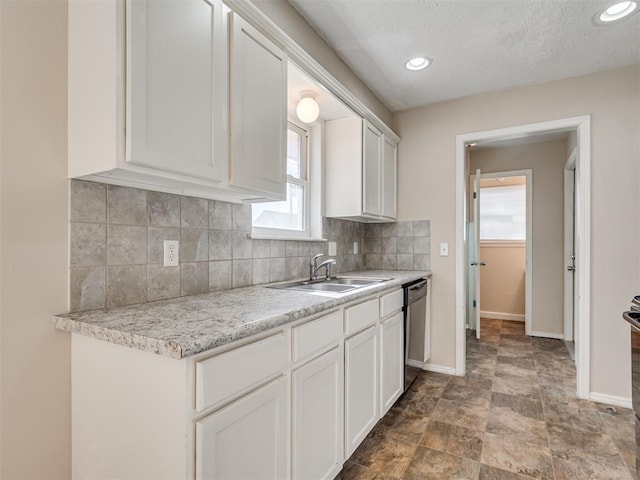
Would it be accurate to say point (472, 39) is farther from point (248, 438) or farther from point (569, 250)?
point (569, 250)

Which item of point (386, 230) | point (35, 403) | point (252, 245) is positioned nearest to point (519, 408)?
point (386, 230)

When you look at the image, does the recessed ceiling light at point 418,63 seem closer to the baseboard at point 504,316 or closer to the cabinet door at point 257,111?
the cabinet door at point 257,111

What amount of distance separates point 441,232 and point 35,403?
2848 mm

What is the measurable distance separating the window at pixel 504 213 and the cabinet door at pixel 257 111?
14.3 ft

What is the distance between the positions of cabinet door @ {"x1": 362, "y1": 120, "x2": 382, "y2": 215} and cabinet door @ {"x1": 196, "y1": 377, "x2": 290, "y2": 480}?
172 centimetres

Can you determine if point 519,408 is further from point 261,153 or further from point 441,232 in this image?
point 261,153

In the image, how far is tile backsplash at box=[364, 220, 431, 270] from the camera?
3129 mm

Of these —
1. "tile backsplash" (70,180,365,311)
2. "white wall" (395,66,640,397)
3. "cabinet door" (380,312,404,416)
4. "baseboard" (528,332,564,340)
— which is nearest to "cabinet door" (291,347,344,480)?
"cabinet door" (380,312,404,416)

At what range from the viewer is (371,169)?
2762mm

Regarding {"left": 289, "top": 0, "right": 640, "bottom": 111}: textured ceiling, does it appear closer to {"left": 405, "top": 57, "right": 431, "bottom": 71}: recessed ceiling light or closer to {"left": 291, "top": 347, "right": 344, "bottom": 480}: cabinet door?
{"left": 405, "top": 57, "right": 431, "bottom": 71}: recessed ceiling light

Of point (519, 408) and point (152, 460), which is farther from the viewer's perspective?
point (519, 408)

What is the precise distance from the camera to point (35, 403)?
3.52ft

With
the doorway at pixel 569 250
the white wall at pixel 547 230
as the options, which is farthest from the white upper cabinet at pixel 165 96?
the white wall at pixel 547 230

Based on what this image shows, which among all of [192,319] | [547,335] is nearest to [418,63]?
[192,319]
